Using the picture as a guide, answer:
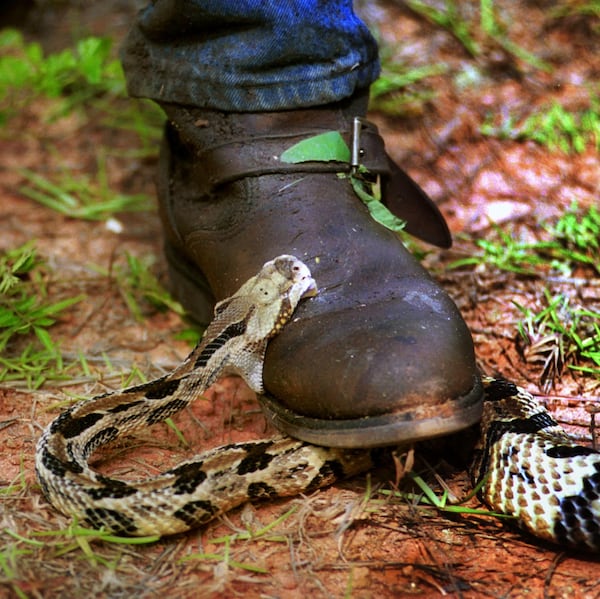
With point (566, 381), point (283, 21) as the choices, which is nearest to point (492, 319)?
point (566, 381)

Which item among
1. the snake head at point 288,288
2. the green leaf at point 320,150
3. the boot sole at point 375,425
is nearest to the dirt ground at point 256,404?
the boot sole at point 375,425

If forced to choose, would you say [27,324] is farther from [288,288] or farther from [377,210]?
[377,210]

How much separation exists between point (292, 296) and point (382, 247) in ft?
1.19

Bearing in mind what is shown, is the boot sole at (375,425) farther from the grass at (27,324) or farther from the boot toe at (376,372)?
the grass at (27,324)

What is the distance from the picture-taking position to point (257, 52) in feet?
8.75

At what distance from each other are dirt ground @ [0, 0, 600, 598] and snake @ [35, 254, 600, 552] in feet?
0.22

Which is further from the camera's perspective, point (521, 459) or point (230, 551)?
point (521, 459)

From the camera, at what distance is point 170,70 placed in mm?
2805

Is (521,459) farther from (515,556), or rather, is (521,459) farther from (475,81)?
(475,81)

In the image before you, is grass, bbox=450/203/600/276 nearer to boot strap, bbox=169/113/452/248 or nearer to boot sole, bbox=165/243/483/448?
boot strap, bbox=169/113/452/248

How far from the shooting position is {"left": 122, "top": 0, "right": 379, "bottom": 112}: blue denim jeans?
265 cm

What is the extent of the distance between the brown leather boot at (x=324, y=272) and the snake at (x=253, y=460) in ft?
0.31

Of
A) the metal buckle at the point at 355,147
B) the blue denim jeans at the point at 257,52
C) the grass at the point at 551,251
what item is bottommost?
the grass at the point at 551,251

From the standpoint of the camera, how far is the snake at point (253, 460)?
7.10ft
